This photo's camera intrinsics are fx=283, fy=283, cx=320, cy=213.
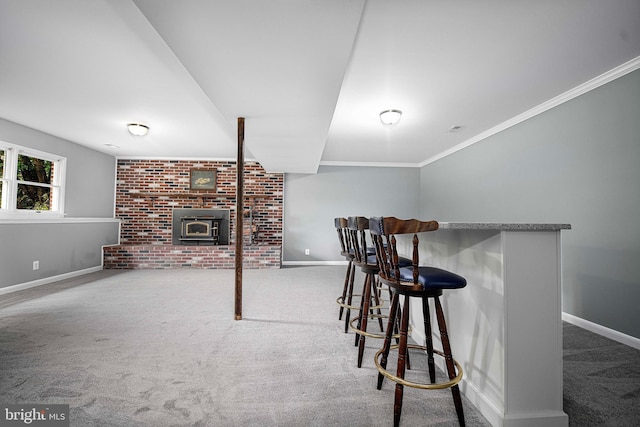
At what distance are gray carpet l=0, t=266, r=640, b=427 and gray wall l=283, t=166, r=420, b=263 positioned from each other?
306cm

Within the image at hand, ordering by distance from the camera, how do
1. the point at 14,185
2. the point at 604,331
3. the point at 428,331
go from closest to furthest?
the point at 428,331
the point at 604,331
the point at 14,185

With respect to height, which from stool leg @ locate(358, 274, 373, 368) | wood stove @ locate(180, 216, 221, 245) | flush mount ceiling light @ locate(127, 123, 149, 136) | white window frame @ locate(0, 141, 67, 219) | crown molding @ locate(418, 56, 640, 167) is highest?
crown molding @ locate(418, 56, 640, 167)

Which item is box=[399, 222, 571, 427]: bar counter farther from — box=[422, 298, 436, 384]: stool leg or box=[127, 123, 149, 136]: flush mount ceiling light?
box=[127, 123, 149, 136]: flush mount ceiling light

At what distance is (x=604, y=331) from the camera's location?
257 centimetres

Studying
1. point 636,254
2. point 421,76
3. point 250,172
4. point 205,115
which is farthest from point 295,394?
point 250,172

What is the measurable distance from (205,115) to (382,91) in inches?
91.3

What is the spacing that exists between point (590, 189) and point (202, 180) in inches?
252

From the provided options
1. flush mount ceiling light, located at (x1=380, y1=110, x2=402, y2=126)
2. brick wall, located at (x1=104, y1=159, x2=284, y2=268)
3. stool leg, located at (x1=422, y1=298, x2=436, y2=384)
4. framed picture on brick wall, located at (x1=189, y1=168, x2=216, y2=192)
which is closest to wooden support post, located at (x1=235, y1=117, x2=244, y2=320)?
flush mount ceiling light, located at (x1=380, y1=110, x2=402, y2=126)

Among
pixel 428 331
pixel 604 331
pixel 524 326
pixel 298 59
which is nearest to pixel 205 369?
A: pixel 428 331

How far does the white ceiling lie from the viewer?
166 cm

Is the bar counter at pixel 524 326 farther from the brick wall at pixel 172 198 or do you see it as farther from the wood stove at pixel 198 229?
the wood stove at pixel 198 229

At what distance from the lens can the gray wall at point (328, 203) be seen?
6.46 metres

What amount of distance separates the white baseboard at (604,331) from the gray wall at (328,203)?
150 inches

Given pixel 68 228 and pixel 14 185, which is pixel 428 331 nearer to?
pixel 14 185
